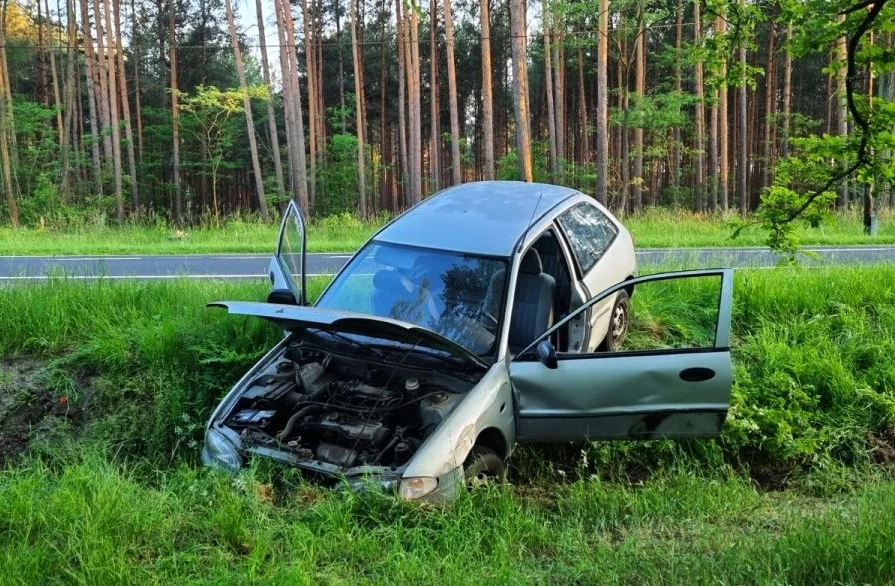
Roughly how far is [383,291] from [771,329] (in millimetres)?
4359

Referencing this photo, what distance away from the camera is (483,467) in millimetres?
4289

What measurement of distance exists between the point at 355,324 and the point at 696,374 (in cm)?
212

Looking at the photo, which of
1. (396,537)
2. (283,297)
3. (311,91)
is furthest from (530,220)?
(311,91)

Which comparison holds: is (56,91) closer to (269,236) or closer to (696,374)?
(269,236)

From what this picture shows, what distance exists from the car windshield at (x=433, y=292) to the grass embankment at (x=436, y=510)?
1.18 metres

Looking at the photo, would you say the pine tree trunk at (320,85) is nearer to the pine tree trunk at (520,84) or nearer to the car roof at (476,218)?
the pine tree trunk at (520,84)

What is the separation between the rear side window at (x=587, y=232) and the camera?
582 cm

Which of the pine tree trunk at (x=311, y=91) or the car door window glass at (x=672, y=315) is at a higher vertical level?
the pine tree trunk at (x=311, y=91)

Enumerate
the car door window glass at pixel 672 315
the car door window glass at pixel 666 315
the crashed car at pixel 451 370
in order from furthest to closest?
the car door window glass at pixel 672 315
the car door window glass at pixel 666 315
the crashed car at pixel 451 370

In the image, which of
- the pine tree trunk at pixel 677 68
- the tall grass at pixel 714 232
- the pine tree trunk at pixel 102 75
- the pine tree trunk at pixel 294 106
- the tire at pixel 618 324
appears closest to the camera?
the tire at pixel 618 324

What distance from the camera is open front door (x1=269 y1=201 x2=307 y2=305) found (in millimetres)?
5730

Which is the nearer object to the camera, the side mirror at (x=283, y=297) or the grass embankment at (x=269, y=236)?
the side mirror at (x=283, y=297)

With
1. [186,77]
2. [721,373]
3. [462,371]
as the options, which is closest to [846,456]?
[721,373]

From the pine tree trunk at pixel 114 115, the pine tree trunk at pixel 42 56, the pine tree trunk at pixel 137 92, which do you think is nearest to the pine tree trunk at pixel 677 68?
the pine tree trunk at pixel 114 115
